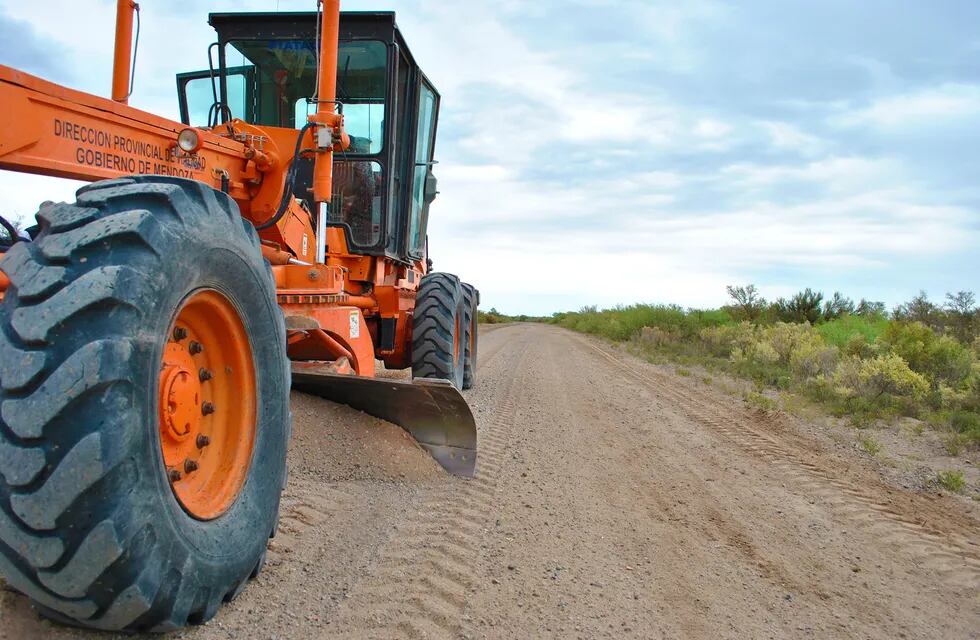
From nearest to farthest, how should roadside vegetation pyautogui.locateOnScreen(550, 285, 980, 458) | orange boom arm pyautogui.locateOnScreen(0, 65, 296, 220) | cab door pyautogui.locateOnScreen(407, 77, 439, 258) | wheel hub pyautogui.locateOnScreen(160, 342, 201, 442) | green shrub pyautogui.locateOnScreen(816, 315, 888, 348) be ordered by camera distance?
wheel hub pyautogui.locateOnScreen(160, 342, 201, 442), orange boom arm pyautogui.locateOnScreen(0, 65, 296, 220), cab door pyautogui.locateOnScreen(407, 77, 439, 258), roadside vegetation pyautogui.locateOnScreen(550, 285, 980, 458), green shrub pyautogui.locateOnScreen(816, 315, 888, 348)

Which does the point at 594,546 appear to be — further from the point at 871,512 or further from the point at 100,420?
the point at 100,420

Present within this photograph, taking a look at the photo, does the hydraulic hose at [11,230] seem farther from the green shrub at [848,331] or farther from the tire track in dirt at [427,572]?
the green shrub at [848,331]

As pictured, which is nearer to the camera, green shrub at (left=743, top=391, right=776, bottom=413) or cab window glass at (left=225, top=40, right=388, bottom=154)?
cab window glass at (left=225, top=40, right=388, bottom=154)

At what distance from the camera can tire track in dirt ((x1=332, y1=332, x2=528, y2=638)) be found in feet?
8.66

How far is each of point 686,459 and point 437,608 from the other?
3.50 metres

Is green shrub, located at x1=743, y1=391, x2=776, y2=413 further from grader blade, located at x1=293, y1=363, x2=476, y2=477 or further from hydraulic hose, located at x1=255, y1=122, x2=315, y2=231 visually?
hydraulic hose, located at x1=255, y1=122, x2=315, y2=231

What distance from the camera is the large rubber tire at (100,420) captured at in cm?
184

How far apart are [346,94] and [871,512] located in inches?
A: 204

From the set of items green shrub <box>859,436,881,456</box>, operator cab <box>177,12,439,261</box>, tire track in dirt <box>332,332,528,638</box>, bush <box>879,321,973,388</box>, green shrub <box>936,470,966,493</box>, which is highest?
operator cab <box>177,12,439,261</box>

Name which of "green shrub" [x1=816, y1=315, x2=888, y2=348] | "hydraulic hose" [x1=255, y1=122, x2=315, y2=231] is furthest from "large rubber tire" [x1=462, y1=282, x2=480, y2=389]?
"green shrub" [x1=816, y1=315, x2=888, y2=348]

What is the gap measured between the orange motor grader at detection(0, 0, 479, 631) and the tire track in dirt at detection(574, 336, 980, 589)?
2517 millimetres

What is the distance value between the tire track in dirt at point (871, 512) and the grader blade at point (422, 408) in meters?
2.47

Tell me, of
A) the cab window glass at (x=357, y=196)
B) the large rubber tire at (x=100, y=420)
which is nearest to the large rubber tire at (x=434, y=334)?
the cab window glass at (x=357, y=196)

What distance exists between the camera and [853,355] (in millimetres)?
11828
